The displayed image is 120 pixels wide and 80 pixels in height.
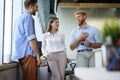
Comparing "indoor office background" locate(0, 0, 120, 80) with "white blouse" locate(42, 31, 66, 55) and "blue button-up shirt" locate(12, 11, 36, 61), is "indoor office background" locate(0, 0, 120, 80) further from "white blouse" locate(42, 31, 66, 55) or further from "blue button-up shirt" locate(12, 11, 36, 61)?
"white blouse" locate(42, 31, 66, 55)

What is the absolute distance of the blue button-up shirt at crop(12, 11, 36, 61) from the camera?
217cm

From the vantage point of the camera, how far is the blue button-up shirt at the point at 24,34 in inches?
85.4

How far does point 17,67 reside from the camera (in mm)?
2832

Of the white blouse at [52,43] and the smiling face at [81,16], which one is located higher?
the smiling face at [81,16]

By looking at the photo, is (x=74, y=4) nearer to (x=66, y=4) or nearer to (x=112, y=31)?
(x=66, y=4)

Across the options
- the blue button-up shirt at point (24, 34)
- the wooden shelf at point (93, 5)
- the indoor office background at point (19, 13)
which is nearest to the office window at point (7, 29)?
the indoor office background at point (19, 13)

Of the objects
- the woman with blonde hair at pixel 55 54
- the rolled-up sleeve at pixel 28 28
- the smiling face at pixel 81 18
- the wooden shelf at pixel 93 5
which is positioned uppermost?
the wooden shelf at pixel 93 5

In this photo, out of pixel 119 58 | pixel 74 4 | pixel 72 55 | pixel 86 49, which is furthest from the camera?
pixel 72 55

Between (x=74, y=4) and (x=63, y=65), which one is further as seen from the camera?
(x=74, y=4)

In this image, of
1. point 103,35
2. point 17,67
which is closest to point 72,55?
point 17,67

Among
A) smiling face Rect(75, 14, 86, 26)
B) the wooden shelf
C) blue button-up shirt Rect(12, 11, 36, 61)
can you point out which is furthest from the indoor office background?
blue button-up shirt Rect(12, 11, 36, 61)

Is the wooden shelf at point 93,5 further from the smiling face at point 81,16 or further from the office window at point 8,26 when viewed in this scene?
the smiling face at point 81,16

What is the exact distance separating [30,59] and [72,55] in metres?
3.49

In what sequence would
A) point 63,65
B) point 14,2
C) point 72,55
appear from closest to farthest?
point 63,65
point 14,2
point 72,55
